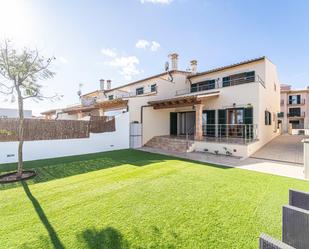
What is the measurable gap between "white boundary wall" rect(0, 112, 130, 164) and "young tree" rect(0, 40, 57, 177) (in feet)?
15.0

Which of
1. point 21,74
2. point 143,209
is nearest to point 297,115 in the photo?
point 143,209

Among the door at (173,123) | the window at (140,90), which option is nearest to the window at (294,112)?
the door at (173,123)

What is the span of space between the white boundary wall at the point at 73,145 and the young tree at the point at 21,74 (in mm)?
4563

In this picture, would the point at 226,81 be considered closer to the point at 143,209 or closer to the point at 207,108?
the point at 207,108

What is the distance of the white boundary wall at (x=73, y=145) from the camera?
12844mm

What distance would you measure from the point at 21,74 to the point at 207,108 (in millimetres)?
16221

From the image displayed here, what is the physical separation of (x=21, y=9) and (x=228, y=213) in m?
12.9

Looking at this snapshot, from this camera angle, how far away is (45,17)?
426 inches

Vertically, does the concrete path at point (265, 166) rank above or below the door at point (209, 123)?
below

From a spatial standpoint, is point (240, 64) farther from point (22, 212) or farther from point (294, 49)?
point (22, 212)

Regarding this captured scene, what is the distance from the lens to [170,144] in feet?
60.5

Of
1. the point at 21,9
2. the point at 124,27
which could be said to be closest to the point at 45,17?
the point at 21,9

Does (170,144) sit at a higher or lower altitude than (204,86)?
lower

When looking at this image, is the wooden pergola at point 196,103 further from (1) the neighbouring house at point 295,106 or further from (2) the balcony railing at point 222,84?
(1) the neighbouring house at point 295,106
